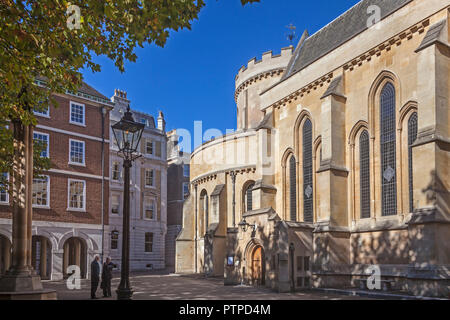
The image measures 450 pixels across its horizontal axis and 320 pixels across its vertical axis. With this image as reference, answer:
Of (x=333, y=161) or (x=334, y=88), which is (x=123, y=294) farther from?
(x=334, y=88)

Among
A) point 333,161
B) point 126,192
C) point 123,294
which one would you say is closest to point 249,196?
point 333,161

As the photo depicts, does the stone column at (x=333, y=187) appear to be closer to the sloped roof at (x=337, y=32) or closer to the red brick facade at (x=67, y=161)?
the sloped roof at (x=337, y=32)

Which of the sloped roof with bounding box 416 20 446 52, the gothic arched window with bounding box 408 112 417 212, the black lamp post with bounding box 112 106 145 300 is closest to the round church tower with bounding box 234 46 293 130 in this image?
the gothic arched window with bounding box 408 112 417 212

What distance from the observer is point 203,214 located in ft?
125

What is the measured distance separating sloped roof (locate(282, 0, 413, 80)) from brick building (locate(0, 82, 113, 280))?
14.1m

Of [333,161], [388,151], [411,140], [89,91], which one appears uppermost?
[89,91]

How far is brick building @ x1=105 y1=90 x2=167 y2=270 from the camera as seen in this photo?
42.2m

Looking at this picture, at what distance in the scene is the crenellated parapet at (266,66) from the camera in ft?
125

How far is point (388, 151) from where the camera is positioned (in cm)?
2072

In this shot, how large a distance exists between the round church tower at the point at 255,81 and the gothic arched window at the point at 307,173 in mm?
12159

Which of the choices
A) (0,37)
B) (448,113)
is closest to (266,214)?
(448,113)

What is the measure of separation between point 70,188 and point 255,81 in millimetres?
17567

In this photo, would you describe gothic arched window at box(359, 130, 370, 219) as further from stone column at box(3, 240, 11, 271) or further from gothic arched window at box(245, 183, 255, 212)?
stone column at box(3, 240, 11, 271)

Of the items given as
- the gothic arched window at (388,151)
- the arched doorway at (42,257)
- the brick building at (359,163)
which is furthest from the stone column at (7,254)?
the gothic arched window at (388,151)
